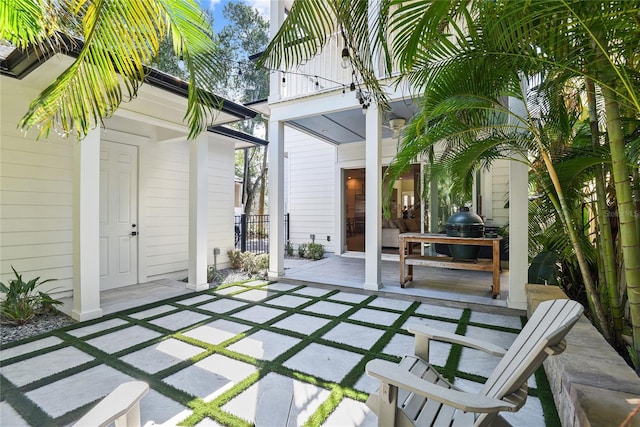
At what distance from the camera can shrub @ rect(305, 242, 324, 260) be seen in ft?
25.6

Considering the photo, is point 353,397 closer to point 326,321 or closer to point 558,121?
point 326,321

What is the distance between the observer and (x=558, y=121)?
303 centimetres

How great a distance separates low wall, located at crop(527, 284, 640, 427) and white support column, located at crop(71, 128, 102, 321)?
459 centimetres

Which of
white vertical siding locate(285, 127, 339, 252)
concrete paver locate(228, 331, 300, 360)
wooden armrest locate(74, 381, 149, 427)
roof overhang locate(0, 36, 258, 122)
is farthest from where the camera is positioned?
white vertical siding locate(285, 127, 339, 252)

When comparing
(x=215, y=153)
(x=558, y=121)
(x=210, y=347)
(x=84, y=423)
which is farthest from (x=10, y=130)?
(x=558, y=121)

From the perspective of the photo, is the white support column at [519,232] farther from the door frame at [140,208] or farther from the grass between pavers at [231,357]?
the door frame at [140,208]

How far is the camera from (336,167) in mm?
8219

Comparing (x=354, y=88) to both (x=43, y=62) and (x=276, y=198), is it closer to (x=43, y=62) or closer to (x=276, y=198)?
(x=276, y=198)

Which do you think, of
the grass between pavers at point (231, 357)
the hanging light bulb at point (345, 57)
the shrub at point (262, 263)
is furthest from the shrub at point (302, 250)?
the hanging light bulb at point (345, 57)

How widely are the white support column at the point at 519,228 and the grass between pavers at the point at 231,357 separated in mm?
700

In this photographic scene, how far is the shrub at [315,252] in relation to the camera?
7793mm

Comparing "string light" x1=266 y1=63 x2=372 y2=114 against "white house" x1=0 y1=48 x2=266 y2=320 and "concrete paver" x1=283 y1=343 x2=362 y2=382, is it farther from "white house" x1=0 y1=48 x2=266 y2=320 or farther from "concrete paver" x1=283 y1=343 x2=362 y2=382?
"concrete paver" x1=283 y1=343 x2=362 y2=382

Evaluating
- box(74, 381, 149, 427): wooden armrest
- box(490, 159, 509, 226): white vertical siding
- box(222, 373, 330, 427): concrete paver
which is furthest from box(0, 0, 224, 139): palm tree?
box(490, 159, 509, 226): white vertical siding

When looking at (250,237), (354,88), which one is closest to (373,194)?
(354,88)
